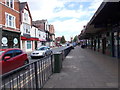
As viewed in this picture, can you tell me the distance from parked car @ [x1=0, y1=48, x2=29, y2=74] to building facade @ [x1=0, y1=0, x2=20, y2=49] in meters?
11.4

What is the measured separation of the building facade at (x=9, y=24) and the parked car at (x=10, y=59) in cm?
1137

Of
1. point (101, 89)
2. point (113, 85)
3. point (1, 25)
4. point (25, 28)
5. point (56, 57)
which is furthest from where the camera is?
point (25, 28)

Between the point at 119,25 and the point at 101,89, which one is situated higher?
the point at 119,25

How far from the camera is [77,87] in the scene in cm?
437

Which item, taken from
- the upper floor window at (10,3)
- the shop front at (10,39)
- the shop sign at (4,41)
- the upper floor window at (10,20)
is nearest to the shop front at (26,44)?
the shop front at (10,39)

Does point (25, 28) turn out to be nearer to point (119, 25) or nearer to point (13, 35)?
point (13, 35)

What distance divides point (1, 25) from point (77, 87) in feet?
55.3

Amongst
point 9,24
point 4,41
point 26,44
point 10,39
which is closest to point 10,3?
point 9,24

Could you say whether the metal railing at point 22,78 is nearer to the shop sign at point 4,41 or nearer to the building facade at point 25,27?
the shop sign at point 4,41

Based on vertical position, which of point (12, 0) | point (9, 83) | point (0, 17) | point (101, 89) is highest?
point (12, 0)

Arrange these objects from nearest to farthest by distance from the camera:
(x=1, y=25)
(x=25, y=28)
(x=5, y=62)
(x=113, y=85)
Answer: (x=113, y=85) → (x=5, y=62) → (x=1, y=25) → (x=25, y=28)

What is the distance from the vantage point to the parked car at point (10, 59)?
596 centimetres

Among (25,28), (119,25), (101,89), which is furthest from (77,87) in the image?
(25,28)

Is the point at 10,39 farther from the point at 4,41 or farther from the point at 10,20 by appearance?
the point at 10,20
